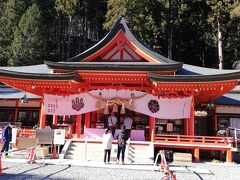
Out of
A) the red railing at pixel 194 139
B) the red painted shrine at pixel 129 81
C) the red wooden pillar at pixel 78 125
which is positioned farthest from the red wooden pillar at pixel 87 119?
the red railing at pixel 194 139

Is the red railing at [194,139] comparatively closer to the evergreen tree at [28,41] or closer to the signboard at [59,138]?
the signboard at [59,138]

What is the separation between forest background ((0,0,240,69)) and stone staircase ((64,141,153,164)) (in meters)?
19.8

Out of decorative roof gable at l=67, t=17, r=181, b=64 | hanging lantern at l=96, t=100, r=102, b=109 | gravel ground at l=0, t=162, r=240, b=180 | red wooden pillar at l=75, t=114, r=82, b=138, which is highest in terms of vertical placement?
decorative roof gable at l=67, t=17, r=181, b=64

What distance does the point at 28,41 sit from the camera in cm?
3778

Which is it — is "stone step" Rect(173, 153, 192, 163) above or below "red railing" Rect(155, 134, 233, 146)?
below

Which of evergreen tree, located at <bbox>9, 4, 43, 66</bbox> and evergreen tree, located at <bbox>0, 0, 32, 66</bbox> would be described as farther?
evergreen tree, located at <bbox>0, 0, 32, 66</bbox>

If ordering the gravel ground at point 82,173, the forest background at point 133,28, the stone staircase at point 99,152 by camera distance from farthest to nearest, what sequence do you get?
the forest background at point 133,28, the stone staircase at point 99,152, the gravel ground at point 82,173

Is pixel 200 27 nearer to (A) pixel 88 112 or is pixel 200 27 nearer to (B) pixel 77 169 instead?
(A) pixel 88 112

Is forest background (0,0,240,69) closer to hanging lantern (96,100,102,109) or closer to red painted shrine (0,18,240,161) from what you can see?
red painted shrine (0,18,240,161)

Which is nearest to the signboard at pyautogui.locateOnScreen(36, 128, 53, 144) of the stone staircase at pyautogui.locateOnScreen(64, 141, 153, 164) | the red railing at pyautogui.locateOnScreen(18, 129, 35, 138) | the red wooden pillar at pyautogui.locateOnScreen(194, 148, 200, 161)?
the stone staircase at pyautogui.locateOnScreen(64, 141, 153, 164)

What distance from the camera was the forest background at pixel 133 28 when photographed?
32.8m

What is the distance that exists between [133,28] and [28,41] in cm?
1417

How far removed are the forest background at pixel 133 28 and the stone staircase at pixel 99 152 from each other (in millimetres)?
19786

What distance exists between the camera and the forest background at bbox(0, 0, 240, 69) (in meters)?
32.8
